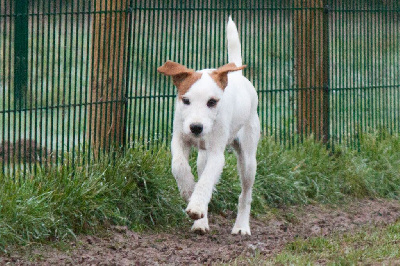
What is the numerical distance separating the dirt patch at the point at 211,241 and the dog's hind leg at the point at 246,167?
0.44 feet

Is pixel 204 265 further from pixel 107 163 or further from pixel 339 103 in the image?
pixel 339 103

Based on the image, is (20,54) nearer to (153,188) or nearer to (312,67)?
(153,188)

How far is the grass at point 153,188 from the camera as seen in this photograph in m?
5.89

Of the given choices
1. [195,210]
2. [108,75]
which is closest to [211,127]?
[195,210]

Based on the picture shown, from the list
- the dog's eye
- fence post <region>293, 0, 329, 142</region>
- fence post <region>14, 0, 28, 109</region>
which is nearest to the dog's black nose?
the dog's eye

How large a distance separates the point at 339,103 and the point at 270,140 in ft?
4.27

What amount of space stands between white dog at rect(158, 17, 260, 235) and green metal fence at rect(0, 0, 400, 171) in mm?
997

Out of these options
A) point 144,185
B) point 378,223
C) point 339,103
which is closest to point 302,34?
point 339,103

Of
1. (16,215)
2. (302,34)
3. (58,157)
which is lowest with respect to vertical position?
(16,215)

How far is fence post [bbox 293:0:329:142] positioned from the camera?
29.7ft

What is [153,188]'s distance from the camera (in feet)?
22.6

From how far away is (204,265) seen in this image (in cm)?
561

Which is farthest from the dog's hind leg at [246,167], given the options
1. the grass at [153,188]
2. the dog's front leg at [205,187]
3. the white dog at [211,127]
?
the dog's front leg at [205,187]

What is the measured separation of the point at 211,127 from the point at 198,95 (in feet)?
0.87
